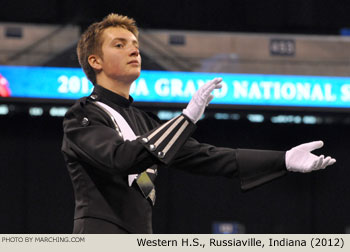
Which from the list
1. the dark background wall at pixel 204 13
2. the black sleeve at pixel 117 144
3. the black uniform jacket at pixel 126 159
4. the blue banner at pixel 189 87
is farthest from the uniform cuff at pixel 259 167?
the dark background wall at pixel 204 13

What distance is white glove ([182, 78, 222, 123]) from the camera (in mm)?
2836

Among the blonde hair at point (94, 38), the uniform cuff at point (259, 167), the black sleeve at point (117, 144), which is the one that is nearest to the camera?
the black sleeve at point (117, 144)

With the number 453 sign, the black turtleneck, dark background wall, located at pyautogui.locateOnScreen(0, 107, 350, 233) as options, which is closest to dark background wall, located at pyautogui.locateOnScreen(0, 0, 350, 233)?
dark background wall, located at pyautogui.locateOnScreen(0, 107, 350, 233)

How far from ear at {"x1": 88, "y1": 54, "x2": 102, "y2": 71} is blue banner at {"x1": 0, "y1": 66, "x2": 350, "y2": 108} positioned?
7.29 meters

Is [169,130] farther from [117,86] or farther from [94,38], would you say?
[94,38]

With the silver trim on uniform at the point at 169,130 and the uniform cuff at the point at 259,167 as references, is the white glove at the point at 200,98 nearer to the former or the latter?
the silver trim on uniform at the point at 169,130

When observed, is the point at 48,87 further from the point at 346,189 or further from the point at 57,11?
the point at 346,189

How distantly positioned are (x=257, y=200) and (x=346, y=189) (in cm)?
156

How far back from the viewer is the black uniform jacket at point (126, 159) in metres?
2.80

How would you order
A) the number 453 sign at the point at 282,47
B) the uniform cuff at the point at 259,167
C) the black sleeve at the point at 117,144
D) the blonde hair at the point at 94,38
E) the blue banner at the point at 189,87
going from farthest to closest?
1. the number 453 sign at the point at 282,47
2. the blue banner at the point at 189,87
3. the blonde hair at the point at 94,38
4. the uniform cuff at the point at 259,167
5. the black sleeve at the point at 117,144

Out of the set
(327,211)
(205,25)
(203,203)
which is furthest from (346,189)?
(205,25)

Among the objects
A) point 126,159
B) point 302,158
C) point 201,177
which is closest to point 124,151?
point 126,159

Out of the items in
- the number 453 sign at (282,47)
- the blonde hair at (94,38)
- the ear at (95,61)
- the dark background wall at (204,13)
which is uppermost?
the dark background wall at (204,13)

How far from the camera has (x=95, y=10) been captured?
36.6 feet
